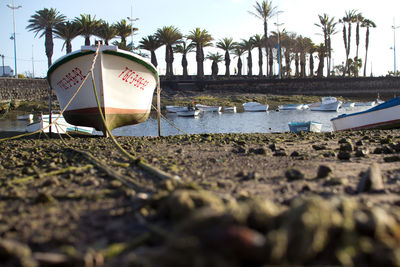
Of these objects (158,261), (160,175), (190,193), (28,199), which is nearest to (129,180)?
(160,175)

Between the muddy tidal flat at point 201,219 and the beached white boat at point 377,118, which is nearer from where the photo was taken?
the muddy tidal flat at point 201,219

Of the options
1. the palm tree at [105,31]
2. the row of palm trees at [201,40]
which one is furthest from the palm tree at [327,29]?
the palm tree at [105,31]

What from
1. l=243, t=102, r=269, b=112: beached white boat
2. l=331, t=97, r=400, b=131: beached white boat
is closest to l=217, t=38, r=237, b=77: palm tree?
l=243, t=102, r=269, b=112: beached white boat

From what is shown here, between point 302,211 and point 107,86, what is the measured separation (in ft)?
30.1

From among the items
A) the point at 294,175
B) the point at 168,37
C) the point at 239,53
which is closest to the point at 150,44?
the point at 168,37

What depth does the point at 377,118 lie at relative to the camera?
13.3 meters

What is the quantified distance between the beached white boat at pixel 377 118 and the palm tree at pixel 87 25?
4129cm

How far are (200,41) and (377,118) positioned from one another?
45.6m

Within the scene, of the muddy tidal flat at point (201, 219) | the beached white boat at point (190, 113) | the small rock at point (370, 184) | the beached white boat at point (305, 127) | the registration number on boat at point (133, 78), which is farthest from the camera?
the beached white boat at point (190, 113)

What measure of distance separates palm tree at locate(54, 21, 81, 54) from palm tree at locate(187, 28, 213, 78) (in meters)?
17.6

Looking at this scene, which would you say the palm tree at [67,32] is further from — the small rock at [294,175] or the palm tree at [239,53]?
the small rock at [294,175]

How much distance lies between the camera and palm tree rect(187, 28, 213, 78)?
5538 cm

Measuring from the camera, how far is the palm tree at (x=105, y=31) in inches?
1940

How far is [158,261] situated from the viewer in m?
1.86
